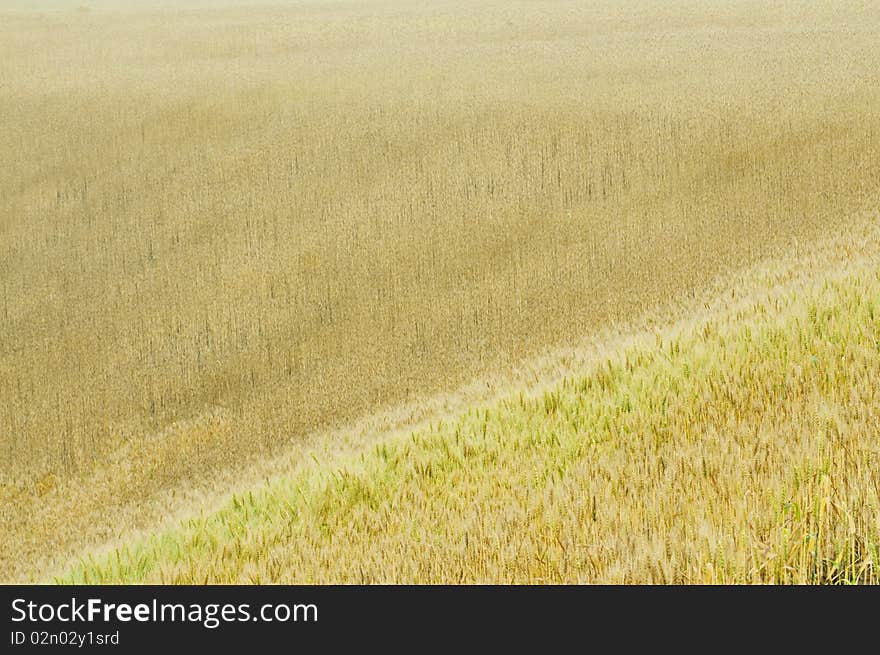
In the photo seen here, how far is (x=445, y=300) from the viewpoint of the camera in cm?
1044

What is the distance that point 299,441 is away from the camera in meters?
8.06

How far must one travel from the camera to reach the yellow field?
3201 mm

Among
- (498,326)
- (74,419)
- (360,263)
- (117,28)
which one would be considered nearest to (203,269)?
(360,263)

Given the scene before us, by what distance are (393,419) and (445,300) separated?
351 centimetres

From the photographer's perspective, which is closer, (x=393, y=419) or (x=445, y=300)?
(x=393, y=419)

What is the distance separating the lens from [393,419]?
712cm

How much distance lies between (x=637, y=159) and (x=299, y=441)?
25.7 ft

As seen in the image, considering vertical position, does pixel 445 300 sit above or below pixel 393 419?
above

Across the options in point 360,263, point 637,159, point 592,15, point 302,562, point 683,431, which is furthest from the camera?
point 592,15

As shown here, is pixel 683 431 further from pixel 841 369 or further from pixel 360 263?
pixel 360 263

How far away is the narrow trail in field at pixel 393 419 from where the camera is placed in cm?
596

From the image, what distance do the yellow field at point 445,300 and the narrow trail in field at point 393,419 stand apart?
67mm

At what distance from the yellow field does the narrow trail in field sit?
0.22 feet
